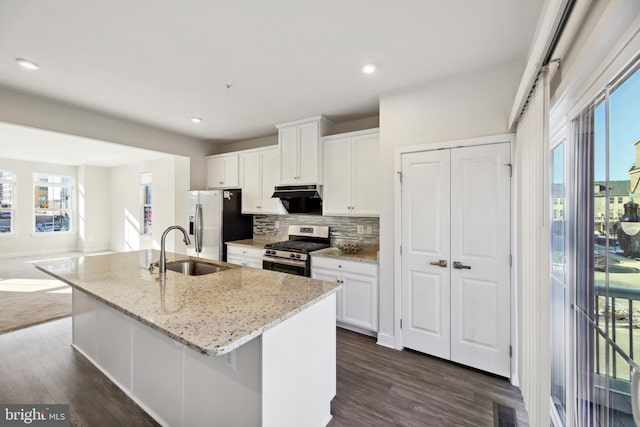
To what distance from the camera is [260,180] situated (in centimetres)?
434

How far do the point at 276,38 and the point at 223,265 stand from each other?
1.95m

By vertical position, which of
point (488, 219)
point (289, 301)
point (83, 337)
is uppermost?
point (488, 219)

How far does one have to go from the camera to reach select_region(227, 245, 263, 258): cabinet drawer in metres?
3.91

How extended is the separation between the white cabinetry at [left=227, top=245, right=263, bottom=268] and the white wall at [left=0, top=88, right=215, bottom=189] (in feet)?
5.06

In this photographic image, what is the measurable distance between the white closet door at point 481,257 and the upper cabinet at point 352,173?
971mm

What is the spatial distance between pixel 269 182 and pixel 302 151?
845mm

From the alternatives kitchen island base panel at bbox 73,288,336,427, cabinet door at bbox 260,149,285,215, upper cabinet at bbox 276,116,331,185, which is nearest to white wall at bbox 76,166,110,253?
cabinet door at bbox 260,149,285,215

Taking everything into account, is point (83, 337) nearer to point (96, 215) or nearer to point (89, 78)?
point (89, 78)

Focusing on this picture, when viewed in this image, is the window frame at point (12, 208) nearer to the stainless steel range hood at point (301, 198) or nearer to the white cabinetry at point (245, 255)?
the white cabinetry at point (245, 255)

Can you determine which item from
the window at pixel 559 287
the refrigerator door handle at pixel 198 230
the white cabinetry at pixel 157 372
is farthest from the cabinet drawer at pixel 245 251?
the window at pixel 559 287

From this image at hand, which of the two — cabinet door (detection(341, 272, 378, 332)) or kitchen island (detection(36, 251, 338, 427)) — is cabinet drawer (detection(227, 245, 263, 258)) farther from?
kitchen island (detection(36, 251, 338, 427))

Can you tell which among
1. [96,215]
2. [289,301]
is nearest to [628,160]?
[289,301]

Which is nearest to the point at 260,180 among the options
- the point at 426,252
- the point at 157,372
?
the point at 426,252

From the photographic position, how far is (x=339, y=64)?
93.3 inches
